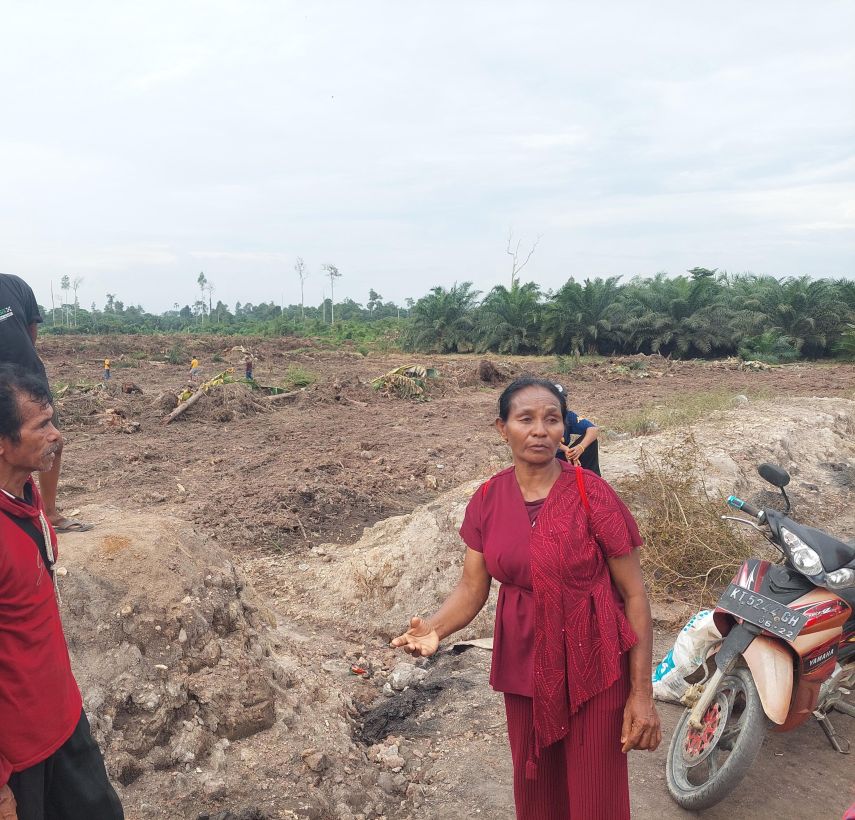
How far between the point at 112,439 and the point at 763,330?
2073cm

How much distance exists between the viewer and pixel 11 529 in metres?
1.75

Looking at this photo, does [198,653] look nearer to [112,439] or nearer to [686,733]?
[686,733]

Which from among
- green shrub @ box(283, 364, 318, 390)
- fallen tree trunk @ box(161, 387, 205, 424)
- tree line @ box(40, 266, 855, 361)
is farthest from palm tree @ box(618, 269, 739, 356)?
fallen tree trunk @ box(161, 387, 205, 424)

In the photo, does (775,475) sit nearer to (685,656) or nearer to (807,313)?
(685,656)

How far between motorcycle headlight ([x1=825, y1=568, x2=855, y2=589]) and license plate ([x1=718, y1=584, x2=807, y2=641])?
15cm

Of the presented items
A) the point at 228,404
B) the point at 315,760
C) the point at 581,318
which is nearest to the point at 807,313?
the point at 581,318

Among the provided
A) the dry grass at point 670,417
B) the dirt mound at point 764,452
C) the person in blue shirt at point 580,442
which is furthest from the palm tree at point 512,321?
the person in blue shirt at point 580,442

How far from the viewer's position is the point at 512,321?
28484 mm

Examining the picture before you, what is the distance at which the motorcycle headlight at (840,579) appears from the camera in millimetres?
2697

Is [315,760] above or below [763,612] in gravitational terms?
below

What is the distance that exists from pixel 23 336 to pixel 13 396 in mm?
1589

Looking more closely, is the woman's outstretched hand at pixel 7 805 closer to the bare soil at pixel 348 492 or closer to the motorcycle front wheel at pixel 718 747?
the bare soil at pixel 348 492

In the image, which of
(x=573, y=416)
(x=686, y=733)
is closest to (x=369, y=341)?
(x=573, y=416)

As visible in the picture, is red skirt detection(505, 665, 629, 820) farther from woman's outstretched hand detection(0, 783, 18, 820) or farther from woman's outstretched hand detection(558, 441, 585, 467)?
woman's outstretched hand detection(558, 441, 585, 467)
